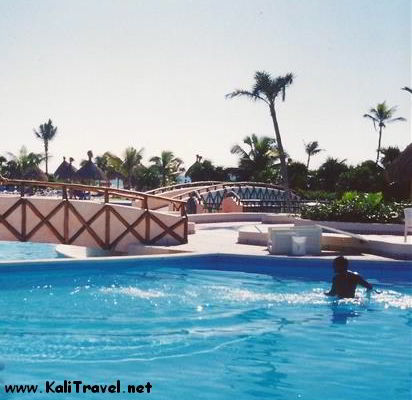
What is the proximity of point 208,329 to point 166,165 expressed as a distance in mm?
48863

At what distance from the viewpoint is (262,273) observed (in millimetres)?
10797

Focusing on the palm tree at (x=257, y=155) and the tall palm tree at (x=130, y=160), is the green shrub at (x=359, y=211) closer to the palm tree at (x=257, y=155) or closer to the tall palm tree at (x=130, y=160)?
the palm tree at (x=257, y=155)

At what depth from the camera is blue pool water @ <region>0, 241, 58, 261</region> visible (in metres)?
16.7

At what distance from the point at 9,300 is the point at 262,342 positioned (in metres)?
4.37

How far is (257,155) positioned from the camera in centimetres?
4309

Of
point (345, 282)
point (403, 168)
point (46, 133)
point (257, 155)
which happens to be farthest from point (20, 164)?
point (345, 282)

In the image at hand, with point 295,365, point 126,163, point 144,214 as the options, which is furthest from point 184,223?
point 126,163

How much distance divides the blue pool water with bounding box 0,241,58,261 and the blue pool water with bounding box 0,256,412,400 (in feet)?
22.4

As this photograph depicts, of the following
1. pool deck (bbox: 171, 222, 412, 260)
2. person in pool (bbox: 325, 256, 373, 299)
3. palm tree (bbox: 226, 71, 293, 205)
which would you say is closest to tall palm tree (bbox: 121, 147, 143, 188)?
palm tree (bbox: 226, 71, 293, 205)

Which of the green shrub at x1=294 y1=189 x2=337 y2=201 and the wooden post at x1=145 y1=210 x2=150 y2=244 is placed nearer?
the wooden post at x1=145 y1=210 x2=150 y2=244

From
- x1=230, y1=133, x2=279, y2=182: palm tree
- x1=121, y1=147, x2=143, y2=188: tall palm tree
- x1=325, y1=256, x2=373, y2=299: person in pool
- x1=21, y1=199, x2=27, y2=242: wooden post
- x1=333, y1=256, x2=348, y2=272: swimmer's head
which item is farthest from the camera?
x1=121, y1=147, x2=143, y2=188: tall palm tree

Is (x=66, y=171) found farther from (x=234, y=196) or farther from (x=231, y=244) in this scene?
(x=231, y=244)

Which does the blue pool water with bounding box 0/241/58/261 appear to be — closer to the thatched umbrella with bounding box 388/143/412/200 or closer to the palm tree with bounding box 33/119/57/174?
the thatched umbrella with bounding box 388/143/412/200

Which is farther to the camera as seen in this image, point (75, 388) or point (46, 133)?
point (46, 133)
